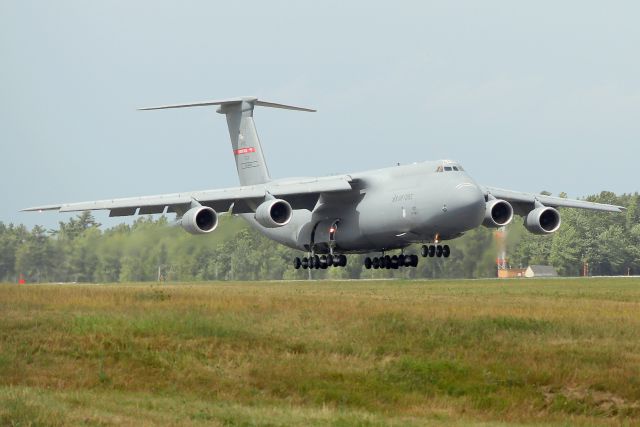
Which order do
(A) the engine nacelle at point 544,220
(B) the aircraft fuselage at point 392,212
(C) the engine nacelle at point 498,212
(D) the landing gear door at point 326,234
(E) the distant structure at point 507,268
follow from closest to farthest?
(B) the aircraft fuselage at point 392,212
(C) the engine nacelle at point 498,212
(A) the engine nacelle at point 544,220
(D) the landing gear door at point 326,234
(E) the distant structure at point 507,268

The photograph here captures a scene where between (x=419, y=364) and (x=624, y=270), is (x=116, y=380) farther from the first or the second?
(x=624, y=270)

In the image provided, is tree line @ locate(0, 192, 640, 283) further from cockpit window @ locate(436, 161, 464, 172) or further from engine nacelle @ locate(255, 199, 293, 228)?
cockpit window @ locate(436, 161, 464, 172)

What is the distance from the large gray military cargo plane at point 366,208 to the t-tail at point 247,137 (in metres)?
2.22

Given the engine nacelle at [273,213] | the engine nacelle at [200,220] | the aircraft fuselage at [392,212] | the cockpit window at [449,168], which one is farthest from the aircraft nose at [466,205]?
the engine nacelle at [200,220]

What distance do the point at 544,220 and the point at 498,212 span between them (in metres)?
2.62

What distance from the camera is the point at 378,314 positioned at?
A: 1178 inches

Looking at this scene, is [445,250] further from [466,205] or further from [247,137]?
[247,137]

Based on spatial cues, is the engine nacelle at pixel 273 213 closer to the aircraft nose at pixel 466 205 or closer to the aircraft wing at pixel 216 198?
the aircraft wing at pixel 216 198

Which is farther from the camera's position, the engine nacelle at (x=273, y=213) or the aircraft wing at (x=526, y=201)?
the aircraft wing at (x=526, y=201)

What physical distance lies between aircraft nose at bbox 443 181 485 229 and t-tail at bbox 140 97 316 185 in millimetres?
13384

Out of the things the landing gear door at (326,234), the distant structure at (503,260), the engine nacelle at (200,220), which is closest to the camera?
the engine nacelle at (200,220)

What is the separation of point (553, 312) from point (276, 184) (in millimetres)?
15295

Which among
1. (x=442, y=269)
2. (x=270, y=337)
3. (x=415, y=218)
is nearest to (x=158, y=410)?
(x=270, y=337)

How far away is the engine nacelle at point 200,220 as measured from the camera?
40781mm
